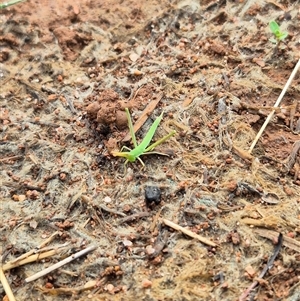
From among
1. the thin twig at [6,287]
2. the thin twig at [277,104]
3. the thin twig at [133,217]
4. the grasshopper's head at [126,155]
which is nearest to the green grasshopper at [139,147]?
the grasshopper's head at [126,155]

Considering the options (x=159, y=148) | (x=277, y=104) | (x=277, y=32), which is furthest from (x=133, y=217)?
(x=277, y=32)

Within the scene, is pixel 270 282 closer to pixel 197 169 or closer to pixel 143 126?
pixel 197 169

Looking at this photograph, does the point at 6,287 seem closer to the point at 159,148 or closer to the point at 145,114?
the point at 159,148

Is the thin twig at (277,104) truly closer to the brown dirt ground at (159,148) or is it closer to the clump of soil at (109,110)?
the brown dirt ground at (159,148)

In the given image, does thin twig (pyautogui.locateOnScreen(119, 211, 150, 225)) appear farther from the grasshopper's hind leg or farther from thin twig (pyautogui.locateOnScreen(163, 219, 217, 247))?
the grasshopper's hind leg

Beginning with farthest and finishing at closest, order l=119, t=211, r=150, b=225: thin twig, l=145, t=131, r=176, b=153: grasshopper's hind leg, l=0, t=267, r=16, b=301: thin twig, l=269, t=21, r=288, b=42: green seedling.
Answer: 1. l=269, t=21, r=288, b=42: green seedling
2. l=145, t=131, r=176, b=153: grasshopper's hind leg
3. l=119, t=211, r=150, b=225: thin twig
4. l=0, t=267, r=16, b=301: thin twig

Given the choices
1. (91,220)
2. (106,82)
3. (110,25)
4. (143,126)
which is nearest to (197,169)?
(143,126)

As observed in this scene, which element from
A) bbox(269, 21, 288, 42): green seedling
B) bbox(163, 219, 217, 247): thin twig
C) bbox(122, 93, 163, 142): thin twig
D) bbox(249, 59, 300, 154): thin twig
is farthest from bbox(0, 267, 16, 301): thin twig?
bbox(269, 21, 288, 42): green seedling
